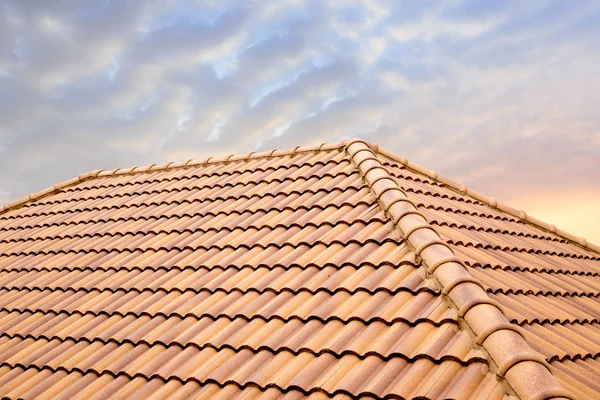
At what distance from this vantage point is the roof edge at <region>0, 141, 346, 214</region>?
1001 cm

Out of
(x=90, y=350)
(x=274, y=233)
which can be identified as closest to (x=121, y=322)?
(x=90, y=350)

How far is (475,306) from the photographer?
208 inches

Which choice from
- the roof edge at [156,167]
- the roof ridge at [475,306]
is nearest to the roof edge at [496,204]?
the roof edge at [156,167]

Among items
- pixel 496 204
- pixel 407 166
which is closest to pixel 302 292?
pixel 407 166

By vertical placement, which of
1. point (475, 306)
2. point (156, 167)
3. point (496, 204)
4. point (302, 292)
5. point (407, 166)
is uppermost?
point (156, 167)

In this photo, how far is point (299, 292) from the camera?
6355mm

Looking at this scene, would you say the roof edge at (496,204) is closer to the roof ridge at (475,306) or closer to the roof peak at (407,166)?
the roof peak at (407,166)

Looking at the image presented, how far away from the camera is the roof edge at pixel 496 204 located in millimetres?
10234

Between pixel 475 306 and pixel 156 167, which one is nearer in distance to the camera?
pixel 475 306

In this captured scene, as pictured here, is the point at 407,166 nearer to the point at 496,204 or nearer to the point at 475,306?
the point at 496,204

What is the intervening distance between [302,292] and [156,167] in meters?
6.12

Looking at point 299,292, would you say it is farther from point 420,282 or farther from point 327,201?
point 327,201

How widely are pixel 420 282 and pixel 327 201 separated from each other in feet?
7.74

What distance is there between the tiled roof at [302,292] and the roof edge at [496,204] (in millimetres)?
30
